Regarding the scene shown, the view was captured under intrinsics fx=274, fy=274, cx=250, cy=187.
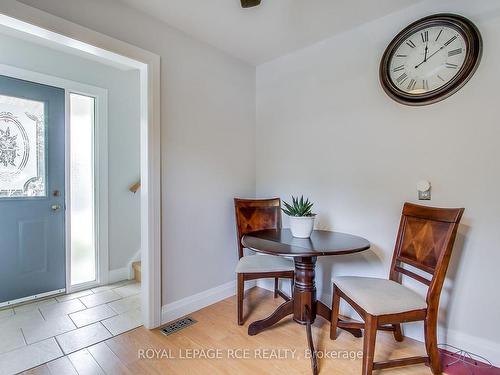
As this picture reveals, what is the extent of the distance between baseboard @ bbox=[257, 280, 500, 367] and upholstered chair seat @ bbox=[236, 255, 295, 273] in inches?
36.9

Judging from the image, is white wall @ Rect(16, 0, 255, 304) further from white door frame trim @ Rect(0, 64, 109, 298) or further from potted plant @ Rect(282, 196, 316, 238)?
white door frame trim @ Rect(0, 64, 109, 298)

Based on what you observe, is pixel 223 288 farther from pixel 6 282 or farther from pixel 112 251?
pixel 6 282

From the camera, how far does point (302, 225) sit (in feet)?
6.42

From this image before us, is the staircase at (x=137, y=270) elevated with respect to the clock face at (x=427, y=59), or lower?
lower

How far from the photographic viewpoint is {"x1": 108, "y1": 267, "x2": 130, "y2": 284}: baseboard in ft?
9.66

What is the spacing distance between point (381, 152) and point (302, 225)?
0.83 meters

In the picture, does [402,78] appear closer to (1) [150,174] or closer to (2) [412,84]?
(2) [412,84]

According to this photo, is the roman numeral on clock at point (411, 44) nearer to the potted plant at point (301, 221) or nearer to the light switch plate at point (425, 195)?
the light switch plate at point (425, 195)

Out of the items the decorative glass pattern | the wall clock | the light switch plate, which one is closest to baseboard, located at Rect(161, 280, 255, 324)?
the decorative glass pattern

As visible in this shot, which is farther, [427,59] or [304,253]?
[427,59]

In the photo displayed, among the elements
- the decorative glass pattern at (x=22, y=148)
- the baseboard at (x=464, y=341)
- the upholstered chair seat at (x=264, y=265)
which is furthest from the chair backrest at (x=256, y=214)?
the decorative glass pattern at (x=22, y=148)

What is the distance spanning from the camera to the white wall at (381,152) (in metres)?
1.67

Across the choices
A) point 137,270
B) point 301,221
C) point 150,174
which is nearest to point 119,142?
point 150,174

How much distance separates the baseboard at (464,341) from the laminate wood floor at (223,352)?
70 mm
